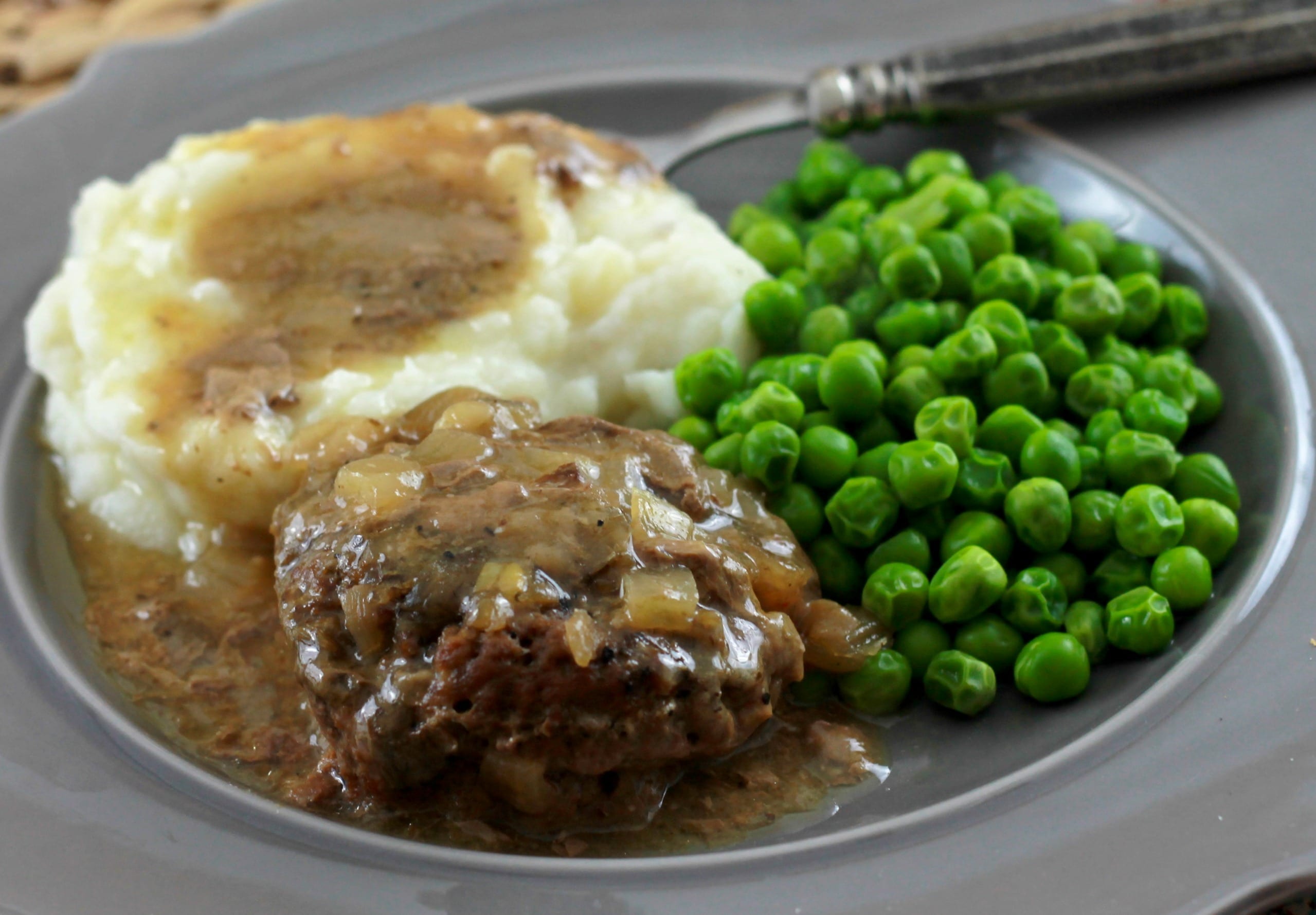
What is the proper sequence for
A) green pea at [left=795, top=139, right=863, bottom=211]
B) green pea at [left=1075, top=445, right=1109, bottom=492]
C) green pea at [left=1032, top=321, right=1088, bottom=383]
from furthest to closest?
green pea at [left=795, top=139, right=863, bottom=211] < green pea at [left=1032, top=321, right=1088, bottom=383] < green pea at [left=1075, top=445, right=1109, bottom=492]

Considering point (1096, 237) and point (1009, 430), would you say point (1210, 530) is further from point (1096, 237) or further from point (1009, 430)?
point (1096, 237)

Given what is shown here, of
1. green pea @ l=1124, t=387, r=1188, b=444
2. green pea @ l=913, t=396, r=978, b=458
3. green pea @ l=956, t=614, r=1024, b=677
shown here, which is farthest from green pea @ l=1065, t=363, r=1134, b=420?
green pea @ l=956, t=614, r=1024, b=677

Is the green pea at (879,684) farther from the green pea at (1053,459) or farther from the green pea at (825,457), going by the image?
the green pea at (1053,459)

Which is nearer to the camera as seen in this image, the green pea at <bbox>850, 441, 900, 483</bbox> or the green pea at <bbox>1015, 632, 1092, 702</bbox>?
the green pea at <bbox>1015, 632, 1092, 702</bbox>

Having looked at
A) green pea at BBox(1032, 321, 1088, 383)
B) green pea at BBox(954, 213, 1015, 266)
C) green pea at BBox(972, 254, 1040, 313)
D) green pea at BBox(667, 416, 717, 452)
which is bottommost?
green pea at BBox(667, 416, 717, 452)

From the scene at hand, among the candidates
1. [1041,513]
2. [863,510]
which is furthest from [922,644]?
[1041,513]

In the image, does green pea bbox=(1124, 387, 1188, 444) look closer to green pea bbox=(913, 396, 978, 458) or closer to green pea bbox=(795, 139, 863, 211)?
green pea bbox=(913, 396, 978, 458)

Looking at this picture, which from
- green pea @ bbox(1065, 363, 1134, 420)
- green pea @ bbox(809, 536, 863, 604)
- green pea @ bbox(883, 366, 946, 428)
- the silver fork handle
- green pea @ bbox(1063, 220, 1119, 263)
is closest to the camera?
green pea @ bbox(809, 536, 863, 604)
